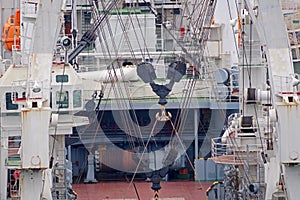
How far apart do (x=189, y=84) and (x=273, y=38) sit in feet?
27.8

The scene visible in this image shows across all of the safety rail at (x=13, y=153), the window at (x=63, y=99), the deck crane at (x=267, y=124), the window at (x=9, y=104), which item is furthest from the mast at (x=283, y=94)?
the window at (x=63, y=99)

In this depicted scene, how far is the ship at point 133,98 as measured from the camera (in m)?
10.8

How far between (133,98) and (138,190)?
2680 millimetres

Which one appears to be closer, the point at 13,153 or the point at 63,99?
the point at 13,153

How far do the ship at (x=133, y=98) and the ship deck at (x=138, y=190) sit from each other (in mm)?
376

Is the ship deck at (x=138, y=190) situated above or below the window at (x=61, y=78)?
below

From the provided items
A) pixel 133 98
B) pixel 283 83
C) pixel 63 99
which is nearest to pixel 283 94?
pixel 283 83

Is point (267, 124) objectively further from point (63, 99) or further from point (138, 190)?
point (138, 190)

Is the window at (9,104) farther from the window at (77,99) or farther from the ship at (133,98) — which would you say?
the window at (77,99)

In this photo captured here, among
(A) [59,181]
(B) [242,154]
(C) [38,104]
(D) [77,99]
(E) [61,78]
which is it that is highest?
(E) [61,78]

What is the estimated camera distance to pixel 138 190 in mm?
17953

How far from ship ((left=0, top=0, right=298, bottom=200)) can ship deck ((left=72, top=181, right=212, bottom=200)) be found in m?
0.38

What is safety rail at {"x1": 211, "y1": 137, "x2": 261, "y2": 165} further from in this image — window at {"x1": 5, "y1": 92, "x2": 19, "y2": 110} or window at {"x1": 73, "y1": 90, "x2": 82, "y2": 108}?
window at {"x1": 5, "y1": 92, "x2": 19, "y2": 110}

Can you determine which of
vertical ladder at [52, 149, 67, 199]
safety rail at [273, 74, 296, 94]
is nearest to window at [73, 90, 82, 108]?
vertical ladder at [52, 149, 67, 199]
